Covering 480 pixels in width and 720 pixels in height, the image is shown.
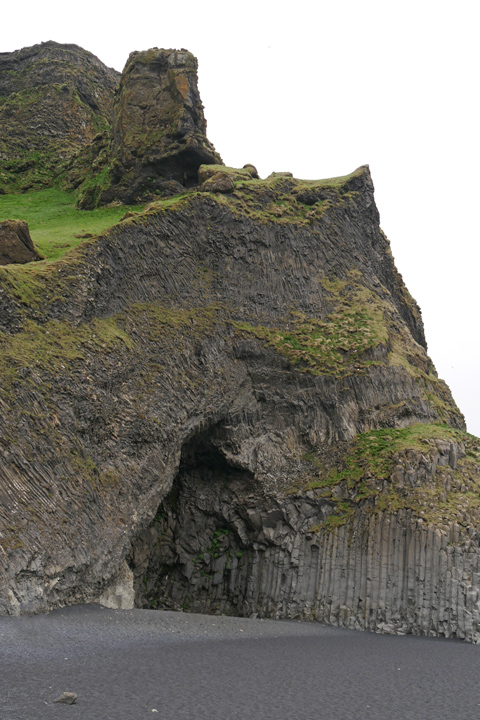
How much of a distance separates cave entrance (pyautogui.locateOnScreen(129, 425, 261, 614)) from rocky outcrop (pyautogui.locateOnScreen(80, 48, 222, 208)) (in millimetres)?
21061

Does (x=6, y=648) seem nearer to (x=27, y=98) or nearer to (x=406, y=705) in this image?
(x=406, y=705)

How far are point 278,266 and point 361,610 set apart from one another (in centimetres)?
1921

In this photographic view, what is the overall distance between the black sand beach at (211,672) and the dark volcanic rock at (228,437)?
2.44 metres

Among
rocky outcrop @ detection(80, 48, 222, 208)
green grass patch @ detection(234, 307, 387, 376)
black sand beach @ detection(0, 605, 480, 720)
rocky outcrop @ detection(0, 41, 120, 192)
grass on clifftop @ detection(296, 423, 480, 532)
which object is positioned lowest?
black sand beach @ detection(0, 605, 480, 720)

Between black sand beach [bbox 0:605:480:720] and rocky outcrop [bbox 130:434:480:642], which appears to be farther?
rocky outcrop [bbox 130:434:480:642]

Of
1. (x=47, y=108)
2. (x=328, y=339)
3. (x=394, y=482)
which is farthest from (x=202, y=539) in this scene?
(x=47, y=108)

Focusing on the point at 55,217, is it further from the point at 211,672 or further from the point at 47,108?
the point at 211,672

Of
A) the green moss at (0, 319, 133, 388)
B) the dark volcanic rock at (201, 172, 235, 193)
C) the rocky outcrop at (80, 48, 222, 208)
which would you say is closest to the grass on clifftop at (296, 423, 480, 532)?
the green moss at (0, 319, 133, 388)

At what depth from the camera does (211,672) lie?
1233 centimetres

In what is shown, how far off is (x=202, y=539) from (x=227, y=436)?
5.21 meters

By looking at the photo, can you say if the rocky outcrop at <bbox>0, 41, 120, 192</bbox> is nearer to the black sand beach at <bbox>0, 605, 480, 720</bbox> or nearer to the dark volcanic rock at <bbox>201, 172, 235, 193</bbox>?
the dark volcanic rock at <bbox>201, 172, 235, 193</bbox>

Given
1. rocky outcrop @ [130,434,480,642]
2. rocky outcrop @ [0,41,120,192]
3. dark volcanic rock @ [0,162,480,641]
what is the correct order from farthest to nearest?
rocky outcrop @ [0,41,120,192] → rocky outcrop @ [130,434,480,642] → dark volcanic rock @ [0,162,480,641]

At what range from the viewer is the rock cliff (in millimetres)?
18844

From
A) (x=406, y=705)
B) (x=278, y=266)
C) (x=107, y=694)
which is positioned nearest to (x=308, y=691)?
Answer: (x=406, y=705)
